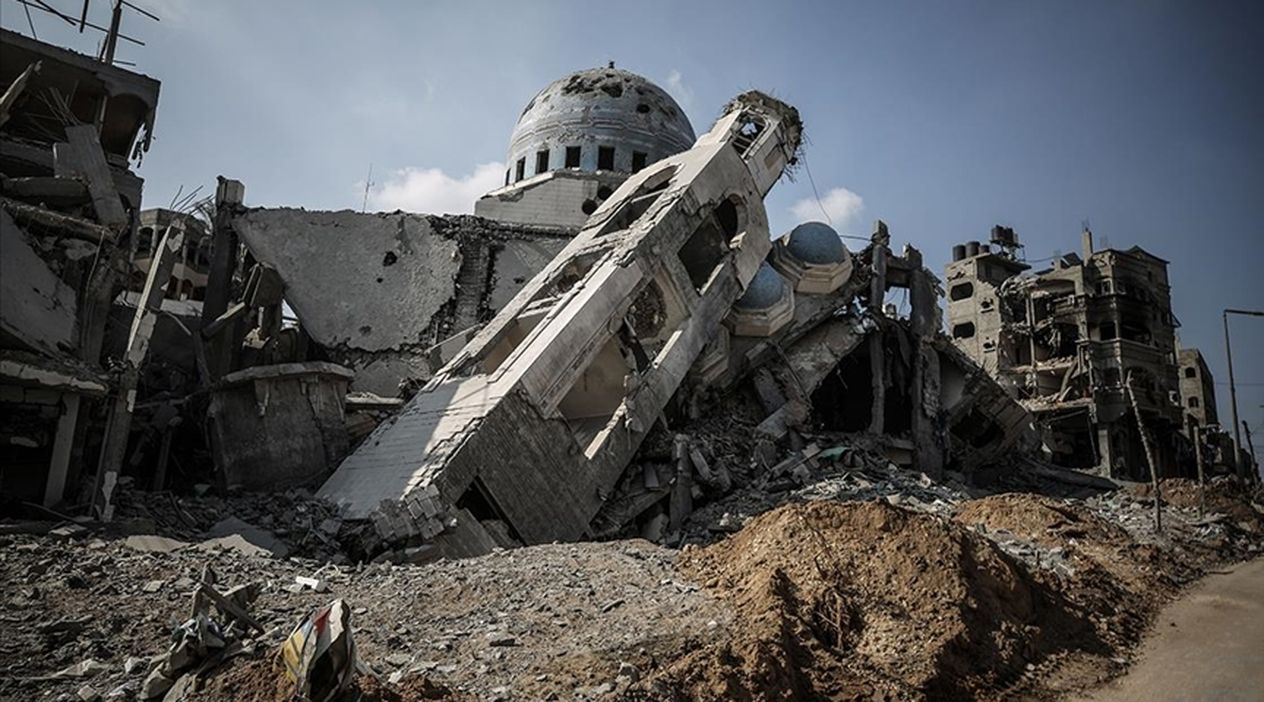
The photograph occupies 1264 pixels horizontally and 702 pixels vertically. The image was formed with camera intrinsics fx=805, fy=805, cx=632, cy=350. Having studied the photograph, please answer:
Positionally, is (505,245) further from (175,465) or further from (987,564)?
(987,564)

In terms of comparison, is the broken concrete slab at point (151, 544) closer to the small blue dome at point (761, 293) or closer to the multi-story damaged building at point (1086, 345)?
the small blue dome at point (761, 293)

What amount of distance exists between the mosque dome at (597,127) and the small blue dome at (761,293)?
701cm

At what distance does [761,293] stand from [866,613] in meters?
9.42

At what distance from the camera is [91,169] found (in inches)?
496

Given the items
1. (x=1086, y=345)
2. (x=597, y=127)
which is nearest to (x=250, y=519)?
(x=597, y=127)

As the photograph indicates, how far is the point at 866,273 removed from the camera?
56.9 ft

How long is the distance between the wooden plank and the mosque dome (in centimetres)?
1079

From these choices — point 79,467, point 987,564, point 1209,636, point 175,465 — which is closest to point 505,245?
point 175,465

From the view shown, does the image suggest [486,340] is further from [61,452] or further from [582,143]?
[582,143]

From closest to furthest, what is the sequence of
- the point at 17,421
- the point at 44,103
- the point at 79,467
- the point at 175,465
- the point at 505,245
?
the point at 17,421
the point at 79,467
the point at 175,465
the point at 44,103
the point at 505,245

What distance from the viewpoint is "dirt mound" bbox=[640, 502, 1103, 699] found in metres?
5.16

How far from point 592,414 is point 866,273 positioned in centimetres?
783

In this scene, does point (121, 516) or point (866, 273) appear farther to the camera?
point (866, 273)

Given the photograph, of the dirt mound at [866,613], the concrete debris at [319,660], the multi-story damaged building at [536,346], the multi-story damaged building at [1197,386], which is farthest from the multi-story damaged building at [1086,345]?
the concrete debris at [319,660]
